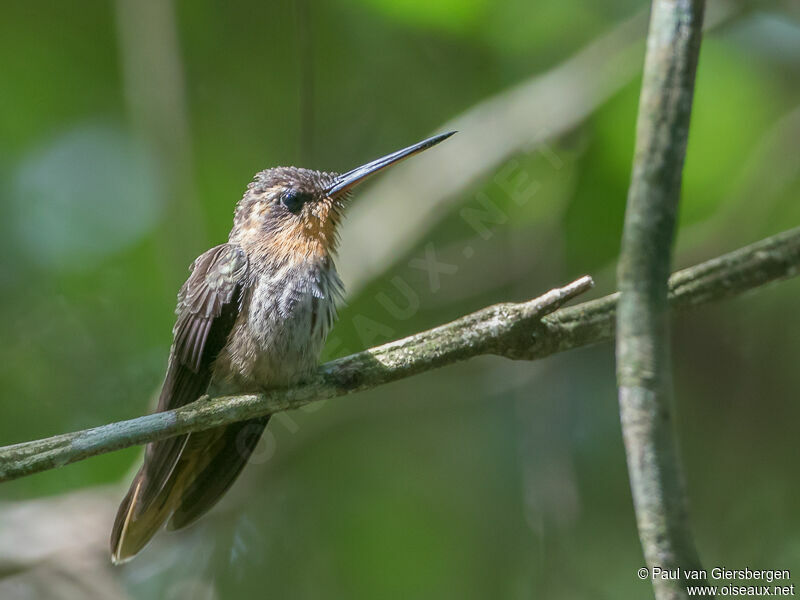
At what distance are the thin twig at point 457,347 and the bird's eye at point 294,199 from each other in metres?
1.07

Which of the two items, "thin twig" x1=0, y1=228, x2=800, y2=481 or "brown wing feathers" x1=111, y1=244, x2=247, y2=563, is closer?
"thin twig" x1=0, y1=228, x2=800, y2=481

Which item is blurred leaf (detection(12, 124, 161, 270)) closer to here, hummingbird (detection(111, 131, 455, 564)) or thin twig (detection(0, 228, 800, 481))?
hummingbird (detection(111, 131, 455, 564))

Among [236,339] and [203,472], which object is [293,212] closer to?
[236,339]

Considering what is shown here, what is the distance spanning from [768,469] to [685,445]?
47 centimetres

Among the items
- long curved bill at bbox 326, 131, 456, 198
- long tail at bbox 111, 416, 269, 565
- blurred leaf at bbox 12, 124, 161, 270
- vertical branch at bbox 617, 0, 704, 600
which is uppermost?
blurred leaf at bbox 12, 124, 161, 270

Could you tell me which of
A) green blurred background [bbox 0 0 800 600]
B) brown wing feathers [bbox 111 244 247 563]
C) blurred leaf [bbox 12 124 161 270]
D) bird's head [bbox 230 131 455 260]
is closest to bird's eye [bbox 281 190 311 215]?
bird's head [bbox 230 131 455 260]

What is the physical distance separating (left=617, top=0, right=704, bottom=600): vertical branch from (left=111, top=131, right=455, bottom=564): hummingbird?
4.84ft

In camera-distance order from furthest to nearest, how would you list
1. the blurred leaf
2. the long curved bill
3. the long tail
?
the blurred leaf → the long tail → the long curved bill

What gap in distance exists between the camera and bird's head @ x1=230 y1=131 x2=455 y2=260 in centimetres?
402

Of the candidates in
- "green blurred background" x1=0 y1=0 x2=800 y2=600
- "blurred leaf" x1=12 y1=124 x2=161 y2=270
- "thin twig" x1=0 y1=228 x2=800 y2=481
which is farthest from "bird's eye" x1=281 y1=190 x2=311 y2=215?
"blurred leaf" x1=12 y1=124 x2=161 y2=270

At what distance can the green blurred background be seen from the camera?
16.4 feet

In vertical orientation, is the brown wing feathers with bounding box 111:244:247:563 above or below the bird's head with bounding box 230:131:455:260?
below

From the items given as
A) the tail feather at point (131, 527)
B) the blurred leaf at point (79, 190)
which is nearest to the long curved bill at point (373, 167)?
the tail feather at point (131, 527)

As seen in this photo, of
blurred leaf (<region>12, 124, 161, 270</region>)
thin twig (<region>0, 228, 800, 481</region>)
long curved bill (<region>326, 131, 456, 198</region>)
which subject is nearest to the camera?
thin twig (<region>0, 228, 800, 481</region>)
